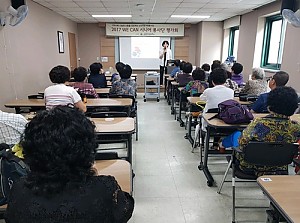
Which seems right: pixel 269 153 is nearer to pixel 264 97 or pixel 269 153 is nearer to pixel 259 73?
pixel 264 97

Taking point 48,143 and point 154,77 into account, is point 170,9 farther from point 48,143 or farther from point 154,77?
point 48,143

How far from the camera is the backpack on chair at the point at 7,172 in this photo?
1.31 m

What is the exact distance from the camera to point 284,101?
1.84 m

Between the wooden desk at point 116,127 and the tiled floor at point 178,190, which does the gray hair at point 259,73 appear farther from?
the wooden desk at point 116,127

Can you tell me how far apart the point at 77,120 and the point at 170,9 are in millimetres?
6056

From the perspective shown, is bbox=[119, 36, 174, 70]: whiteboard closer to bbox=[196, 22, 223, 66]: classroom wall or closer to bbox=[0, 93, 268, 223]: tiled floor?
bbox=[196, 22, 223, 66]: classroom wall

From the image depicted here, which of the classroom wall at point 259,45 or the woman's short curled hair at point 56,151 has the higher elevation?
the classroom wall at point 259,45

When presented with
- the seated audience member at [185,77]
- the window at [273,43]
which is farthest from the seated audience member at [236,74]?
the window at [273,43]

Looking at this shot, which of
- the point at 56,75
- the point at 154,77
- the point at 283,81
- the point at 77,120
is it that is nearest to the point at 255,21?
the point at 154,77

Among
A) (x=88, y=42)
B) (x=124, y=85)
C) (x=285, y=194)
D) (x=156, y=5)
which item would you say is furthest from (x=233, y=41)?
(x=285, y=194)

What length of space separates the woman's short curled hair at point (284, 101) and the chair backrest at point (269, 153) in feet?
0.85

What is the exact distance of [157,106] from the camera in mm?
6711

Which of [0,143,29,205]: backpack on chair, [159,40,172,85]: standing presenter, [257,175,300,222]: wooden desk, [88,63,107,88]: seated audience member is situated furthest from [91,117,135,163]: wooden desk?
[159,40,172,85]: standing presenter

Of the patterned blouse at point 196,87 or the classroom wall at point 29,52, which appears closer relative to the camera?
the classroom wall at point 29,52
